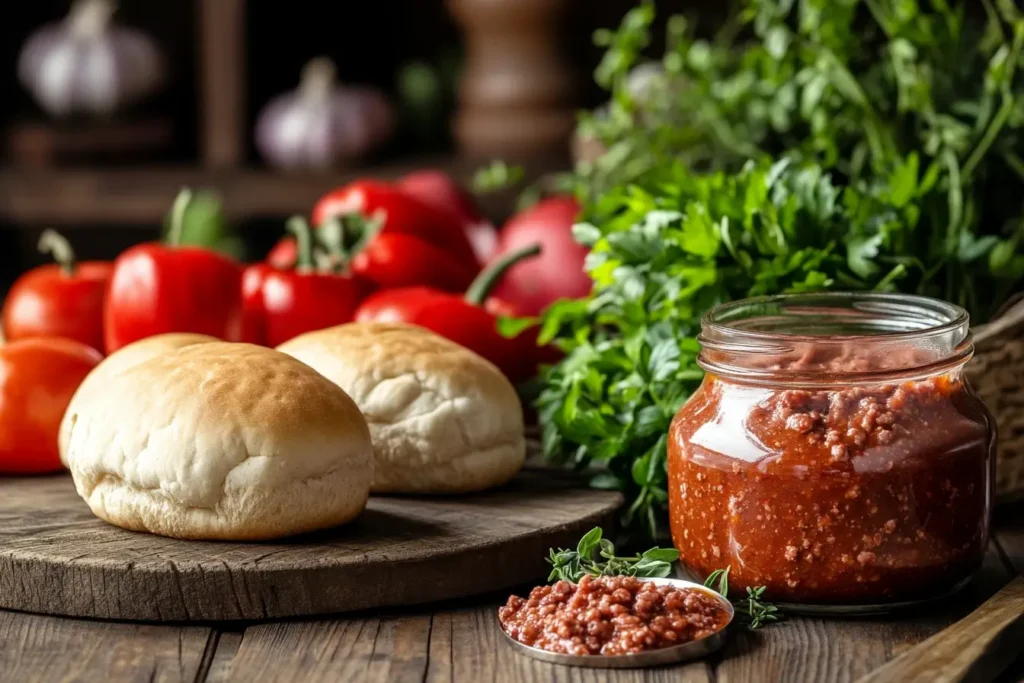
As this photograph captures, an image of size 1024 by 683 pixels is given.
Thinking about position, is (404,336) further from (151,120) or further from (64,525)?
(151,120)

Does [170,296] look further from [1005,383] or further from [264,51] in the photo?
[264,51]

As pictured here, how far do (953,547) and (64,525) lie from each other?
2.36 feet

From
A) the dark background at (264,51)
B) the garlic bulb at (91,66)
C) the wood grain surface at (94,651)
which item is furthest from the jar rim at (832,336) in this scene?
the garlic bulb at (91,66)

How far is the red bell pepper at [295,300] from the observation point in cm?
160

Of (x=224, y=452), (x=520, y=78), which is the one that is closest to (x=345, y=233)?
(x=224, y=452)

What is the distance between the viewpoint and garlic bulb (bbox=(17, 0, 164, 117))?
3.13 meters

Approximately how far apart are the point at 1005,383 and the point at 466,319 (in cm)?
59

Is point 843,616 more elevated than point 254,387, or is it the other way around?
point 254,387

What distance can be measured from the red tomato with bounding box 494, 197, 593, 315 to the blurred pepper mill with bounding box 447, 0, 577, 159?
1035 mm

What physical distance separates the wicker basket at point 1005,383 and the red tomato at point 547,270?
714 millimetres

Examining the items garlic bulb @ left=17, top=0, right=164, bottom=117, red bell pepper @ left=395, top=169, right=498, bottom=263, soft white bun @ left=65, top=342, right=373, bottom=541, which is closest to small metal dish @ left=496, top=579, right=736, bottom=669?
soft white bun @ left=65, top=342, right=373, bottom=541

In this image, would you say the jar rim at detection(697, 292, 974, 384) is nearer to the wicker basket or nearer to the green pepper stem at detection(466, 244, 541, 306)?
the wicker basket

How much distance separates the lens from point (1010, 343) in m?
1.23

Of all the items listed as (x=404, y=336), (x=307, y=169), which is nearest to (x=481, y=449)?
(x=404, y=336)
